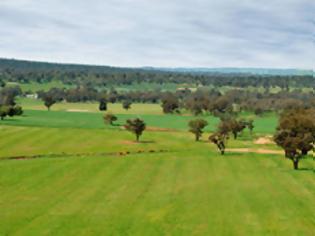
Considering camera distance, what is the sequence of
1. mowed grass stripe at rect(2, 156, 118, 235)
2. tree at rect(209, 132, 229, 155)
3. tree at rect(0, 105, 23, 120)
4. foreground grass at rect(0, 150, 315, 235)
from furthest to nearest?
tree at rect(0, 105, 23, 120) → tree at rect(209, 132, 229, 155) → mowed grass stripe at rect(2, 156, 118, 235) → foreground grass at rect(0, 150, 315, 235)

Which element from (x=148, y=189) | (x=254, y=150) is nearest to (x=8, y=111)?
(x=254, y=150)

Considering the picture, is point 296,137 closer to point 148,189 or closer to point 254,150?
point 254,150

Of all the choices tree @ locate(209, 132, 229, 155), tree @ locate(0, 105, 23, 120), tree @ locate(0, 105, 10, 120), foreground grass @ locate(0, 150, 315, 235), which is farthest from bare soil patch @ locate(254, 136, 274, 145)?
tree @ locate(0, 105, 23, 120)

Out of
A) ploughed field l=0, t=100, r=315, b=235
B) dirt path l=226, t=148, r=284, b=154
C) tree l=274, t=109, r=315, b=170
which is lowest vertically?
Answer: dirt path l=226, t=148, r=284, b=154

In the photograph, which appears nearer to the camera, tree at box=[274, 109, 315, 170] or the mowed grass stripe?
the mowed grass stripe

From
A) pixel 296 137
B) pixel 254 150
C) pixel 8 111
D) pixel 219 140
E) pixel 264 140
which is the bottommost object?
pixel 264 140

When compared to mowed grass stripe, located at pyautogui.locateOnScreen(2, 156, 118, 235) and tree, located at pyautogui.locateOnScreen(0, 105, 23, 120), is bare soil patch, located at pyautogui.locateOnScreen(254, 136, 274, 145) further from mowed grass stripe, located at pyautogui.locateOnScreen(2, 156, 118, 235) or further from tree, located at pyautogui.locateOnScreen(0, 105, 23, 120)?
tree, located at pyautogui.locateOnScreen(0, 105, 23, 120)

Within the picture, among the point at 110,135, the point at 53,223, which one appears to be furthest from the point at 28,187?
the point at 110,135
